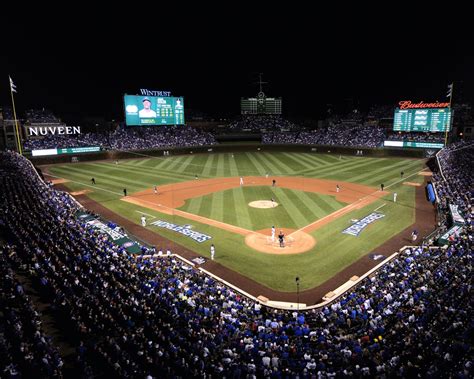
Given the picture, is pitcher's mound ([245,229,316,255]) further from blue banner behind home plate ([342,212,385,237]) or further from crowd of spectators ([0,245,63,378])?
crowd of spectators ([0,245,63,378])

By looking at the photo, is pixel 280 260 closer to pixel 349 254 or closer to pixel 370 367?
pixel 349 254

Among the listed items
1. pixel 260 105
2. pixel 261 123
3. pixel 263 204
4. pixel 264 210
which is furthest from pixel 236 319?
pixel 260 105

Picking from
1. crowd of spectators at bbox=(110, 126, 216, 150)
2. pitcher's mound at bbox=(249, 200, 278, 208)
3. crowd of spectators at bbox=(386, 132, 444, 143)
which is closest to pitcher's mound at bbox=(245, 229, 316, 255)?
pitcher's mound at bbox=(249, 200, 278, 208)

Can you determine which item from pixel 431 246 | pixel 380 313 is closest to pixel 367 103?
pixel 431 246

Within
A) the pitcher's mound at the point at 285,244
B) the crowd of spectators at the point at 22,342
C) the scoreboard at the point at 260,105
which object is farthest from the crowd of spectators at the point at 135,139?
the crowd of spectators at the point at 22,342

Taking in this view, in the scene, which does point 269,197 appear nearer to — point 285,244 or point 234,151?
point 285,244

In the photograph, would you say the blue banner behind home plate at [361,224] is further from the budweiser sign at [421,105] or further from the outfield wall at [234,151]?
the budweiser sign at [421,105]
